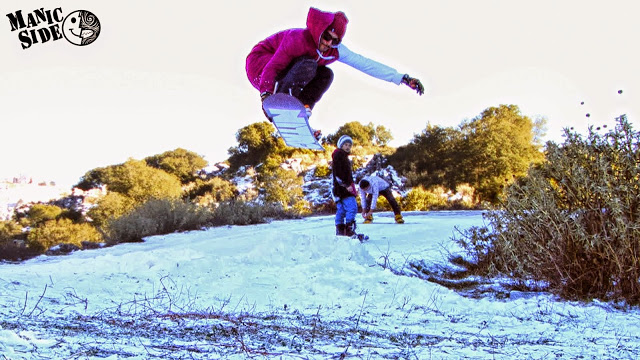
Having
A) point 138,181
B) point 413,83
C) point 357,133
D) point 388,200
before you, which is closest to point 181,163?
point 138,181

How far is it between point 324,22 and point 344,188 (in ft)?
10.7

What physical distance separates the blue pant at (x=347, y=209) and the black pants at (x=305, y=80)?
8.22ft

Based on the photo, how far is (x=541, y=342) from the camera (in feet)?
→ 8.98

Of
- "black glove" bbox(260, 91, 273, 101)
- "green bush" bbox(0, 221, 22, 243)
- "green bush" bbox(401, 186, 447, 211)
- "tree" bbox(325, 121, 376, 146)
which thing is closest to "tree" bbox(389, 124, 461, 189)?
"tree" bbox(325, 121, 376, 146)

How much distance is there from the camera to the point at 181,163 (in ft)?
87.2

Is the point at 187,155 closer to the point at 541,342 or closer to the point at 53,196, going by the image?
the point at 53,196

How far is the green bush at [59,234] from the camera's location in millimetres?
17734

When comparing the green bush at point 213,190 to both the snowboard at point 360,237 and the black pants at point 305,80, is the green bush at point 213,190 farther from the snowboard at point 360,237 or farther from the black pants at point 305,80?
the black pants at point 305,80

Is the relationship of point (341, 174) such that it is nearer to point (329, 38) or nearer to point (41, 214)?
point (329, 38)

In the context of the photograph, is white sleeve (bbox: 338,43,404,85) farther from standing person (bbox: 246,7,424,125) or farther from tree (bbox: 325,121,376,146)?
tree (bbox: 325,121,376,146)

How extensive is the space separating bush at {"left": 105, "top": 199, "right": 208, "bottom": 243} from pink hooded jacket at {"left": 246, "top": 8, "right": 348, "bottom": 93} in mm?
6735

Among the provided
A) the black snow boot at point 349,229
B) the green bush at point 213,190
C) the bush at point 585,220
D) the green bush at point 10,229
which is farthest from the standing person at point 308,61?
the green bush at point 10,229

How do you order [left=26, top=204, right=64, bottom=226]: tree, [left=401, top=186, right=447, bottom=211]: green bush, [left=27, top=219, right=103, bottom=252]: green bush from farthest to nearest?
[left=26, top=204, right=64, bottom=226]: tree, [left=27, top=219, right=103, bottom=252]: green bush, [left=401, top=186, right=447, bottom=211]: green bush

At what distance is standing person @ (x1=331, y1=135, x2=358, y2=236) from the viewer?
21.1 ft
